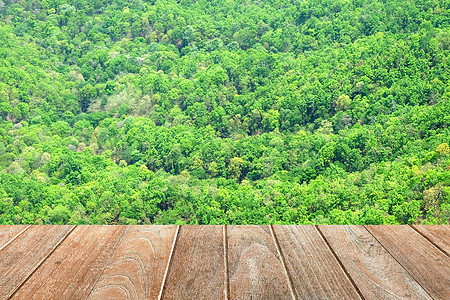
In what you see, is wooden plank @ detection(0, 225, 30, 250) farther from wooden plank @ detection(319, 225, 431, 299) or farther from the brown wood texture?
the brown wood texture

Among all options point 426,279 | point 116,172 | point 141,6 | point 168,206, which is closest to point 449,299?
point 426,279

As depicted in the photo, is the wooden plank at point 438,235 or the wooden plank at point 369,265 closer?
the wooden plank at point 369,265

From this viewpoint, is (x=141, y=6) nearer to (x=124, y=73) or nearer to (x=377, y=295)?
(x=124, y=73)

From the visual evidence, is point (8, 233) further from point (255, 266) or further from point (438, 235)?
point (438, 235)

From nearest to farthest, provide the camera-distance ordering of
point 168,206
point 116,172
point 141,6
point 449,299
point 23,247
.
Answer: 1. point 449,299
2. point 23,247
3. point 168,206
4. point 116,172
5. point 141,6

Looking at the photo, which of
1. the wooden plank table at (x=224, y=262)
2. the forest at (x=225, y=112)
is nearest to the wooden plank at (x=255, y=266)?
the wooden plank table at (x=224, y=262)

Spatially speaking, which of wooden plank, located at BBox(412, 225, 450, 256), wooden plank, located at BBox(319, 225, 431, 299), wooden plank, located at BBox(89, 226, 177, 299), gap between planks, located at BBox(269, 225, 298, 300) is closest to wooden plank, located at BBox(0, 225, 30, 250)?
wooden plank, located at BBox(89, 226, 177, 299)

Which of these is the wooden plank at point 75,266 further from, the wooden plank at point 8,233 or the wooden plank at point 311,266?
the wooden plank at point 311,266
